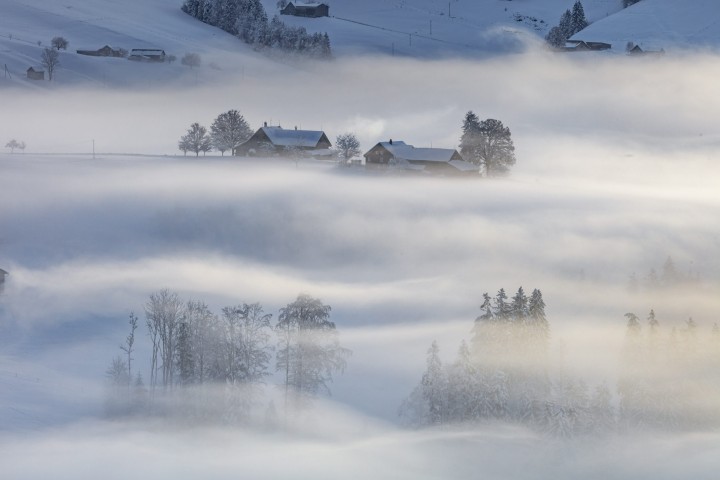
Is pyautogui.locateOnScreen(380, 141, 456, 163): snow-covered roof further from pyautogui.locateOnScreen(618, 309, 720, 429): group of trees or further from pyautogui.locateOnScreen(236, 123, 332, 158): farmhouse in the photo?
pyautogui.locateOnScreen(618, 309, 720, 429): group of trees

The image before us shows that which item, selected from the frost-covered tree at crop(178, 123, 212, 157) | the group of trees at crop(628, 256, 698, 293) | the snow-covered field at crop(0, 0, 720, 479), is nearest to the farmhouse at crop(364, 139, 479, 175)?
the snow-covered field at crop(0, 0, 720, 479)

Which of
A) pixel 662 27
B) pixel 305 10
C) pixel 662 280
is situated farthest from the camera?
pixel 305 10

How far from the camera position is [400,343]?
49625 millimetres

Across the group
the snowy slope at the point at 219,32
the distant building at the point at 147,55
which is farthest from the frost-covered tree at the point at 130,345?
the distant building at the point at 147,55

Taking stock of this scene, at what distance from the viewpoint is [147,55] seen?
11275cm

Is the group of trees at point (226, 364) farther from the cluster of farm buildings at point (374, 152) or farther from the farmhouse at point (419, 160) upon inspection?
the cluster of farm buildings at point (374, 152)

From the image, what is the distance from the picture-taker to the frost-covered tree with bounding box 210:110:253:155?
8306 centimetres

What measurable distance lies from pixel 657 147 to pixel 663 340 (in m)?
63.4

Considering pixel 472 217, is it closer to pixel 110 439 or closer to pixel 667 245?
pixel 667 245

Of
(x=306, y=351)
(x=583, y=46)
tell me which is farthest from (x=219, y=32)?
(x=306, y=351)

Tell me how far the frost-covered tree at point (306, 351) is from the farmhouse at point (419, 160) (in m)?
33.4

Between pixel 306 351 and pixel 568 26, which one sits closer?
pixel 306 351

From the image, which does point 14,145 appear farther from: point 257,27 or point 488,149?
point 257,27

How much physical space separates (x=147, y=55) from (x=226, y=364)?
7469cm
